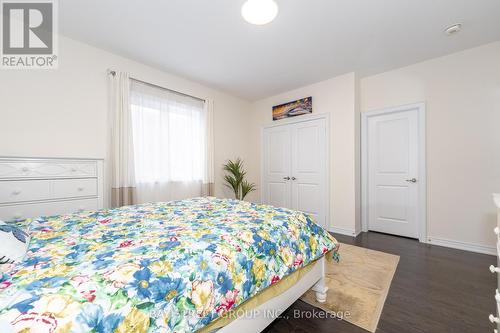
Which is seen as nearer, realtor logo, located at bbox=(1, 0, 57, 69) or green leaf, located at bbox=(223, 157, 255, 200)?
realtor logo, located at bbox=(1, 0, 57, 69)

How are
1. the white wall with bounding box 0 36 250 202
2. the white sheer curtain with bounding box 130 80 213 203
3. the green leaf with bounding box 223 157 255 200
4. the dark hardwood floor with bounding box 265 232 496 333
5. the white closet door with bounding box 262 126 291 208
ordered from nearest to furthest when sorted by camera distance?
1. the dark hardwood floor with bounding box 265 232 496 333
2. the white wall with bounding box 0 36 250 202
3. the white sheer curtain with bounding box 130 80 213 203
4. the green leaf with bounding box 223 157 255 200
5. the white closet door with bounding box 262 126 291 208

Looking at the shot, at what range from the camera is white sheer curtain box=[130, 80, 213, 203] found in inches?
115

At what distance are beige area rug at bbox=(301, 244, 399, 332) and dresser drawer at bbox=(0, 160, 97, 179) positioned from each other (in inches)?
94.9

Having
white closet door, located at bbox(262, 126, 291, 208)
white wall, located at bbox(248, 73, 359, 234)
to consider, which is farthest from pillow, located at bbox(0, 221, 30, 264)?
white closet door, located at bbox(262, 126, 291, 208)

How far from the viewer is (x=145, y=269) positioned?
2.62 feet

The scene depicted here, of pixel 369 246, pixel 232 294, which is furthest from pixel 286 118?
pixel 232 294

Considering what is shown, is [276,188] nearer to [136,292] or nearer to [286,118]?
[286,118]

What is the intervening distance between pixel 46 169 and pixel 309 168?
138 inches

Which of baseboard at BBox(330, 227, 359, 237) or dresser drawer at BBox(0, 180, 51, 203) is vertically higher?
dresser drawer at BBox(0, 180, 51, 203)

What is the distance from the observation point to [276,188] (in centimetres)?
438

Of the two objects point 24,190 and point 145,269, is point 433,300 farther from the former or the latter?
point 24,190

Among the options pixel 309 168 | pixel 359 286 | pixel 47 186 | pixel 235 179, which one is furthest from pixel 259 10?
pixel 235 179

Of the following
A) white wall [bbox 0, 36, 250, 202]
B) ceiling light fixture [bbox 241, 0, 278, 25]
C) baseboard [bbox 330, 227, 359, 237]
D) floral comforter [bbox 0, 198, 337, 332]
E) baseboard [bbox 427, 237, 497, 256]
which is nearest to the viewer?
floral comforter [bbox 0, 198, 337, 332]

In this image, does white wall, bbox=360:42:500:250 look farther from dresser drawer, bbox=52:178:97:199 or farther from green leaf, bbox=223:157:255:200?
dresser drawer, bbox=52:178:97:199
